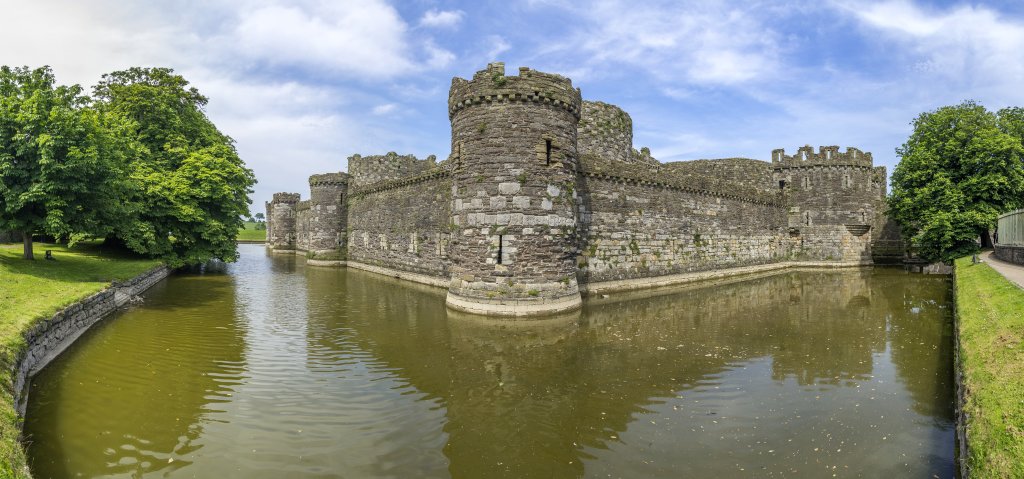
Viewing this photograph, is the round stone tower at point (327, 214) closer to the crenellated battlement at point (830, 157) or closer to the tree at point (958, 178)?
the crenellated battlement at point (830, 157)

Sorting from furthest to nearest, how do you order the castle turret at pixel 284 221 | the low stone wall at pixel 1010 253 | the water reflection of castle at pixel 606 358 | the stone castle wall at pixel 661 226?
the castle turret at pixel 284 221 → the stone castle wall at pixel 661 226 → the low stone wall at pixel 1010 253 → the water reflection of castle at pixel 606 358

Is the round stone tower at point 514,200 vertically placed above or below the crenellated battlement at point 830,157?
below

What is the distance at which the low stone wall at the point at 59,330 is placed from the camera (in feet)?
26.1

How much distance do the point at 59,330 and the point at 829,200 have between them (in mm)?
39778

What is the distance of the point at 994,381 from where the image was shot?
586cm

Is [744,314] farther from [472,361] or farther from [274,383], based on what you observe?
[274,383]

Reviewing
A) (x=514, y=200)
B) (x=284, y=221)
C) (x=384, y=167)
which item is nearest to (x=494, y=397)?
(x=514, y=200)

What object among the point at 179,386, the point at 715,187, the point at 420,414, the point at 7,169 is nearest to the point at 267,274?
the point at 7,169

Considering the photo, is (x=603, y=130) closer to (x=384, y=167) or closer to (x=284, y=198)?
(x=384, y=167)

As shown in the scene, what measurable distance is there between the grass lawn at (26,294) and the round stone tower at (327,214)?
44.7 feet

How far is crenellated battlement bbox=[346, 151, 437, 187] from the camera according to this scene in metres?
33.8

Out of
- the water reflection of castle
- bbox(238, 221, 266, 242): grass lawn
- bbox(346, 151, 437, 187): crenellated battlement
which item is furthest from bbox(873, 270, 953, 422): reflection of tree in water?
bbox(238, 221, 266, 242): grass lawn

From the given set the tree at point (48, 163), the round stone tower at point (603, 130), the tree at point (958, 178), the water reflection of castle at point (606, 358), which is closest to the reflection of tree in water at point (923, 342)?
the water reflection of castle at point (606, 358)

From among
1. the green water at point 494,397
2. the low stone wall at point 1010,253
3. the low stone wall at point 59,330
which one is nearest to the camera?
the green water at point 494,397
